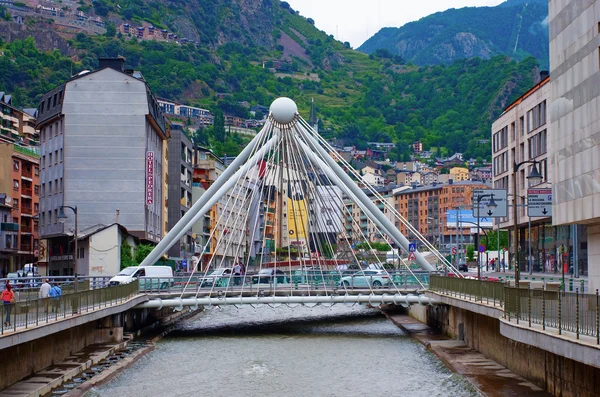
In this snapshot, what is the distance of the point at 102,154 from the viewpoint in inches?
3418

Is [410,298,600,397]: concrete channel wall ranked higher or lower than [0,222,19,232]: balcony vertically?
lower

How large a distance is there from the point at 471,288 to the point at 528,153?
156 ft

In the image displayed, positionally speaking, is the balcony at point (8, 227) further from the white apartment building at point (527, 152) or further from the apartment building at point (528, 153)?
the white apartment building at point (527, 152)

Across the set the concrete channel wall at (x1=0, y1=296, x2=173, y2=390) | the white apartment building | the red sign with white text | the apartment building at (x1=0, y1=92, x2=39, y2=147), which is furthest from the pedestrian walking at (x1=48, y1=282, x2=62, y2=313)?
the apartment building at (x1=0, y1=92, x2=39, y2=147)

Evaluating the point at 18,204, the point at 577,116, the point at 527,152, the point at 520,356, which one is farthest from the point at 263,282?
Answer: the point at 18,204

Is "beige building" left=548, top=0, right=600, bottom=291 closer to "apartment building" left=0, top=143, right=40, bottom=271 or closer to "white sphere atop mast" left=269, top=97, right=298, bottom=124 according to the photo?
"white sphere atop mast" left=269, top=97, right=298, bottom=124

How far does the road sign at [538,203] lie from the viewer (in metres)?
59.0

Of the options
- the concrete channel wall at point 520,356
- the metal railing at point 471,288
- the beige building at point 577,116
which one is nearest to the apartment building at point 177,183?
the metal railing at point 471,288

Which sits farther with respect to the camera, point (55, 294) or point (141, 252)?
point (141, 252)

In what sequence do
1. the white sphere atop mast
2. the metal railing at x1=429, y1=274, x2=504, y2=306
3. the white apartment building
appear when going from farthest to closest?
the white apartment building
the white sphere atop mast
the metal railing at x1=429, y1=274, x2=504, y2=306

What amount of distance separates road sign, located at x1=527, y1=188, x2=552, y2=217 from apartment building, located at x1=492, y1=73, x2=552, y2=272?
14.2m

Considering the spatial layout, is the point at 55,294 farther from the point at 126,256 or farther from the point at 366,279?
the point at 126,256

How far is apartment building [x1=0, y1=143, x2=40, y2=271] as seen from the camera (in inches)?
4059

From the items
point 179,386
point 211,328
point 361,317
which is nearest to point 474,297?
point 179,386
